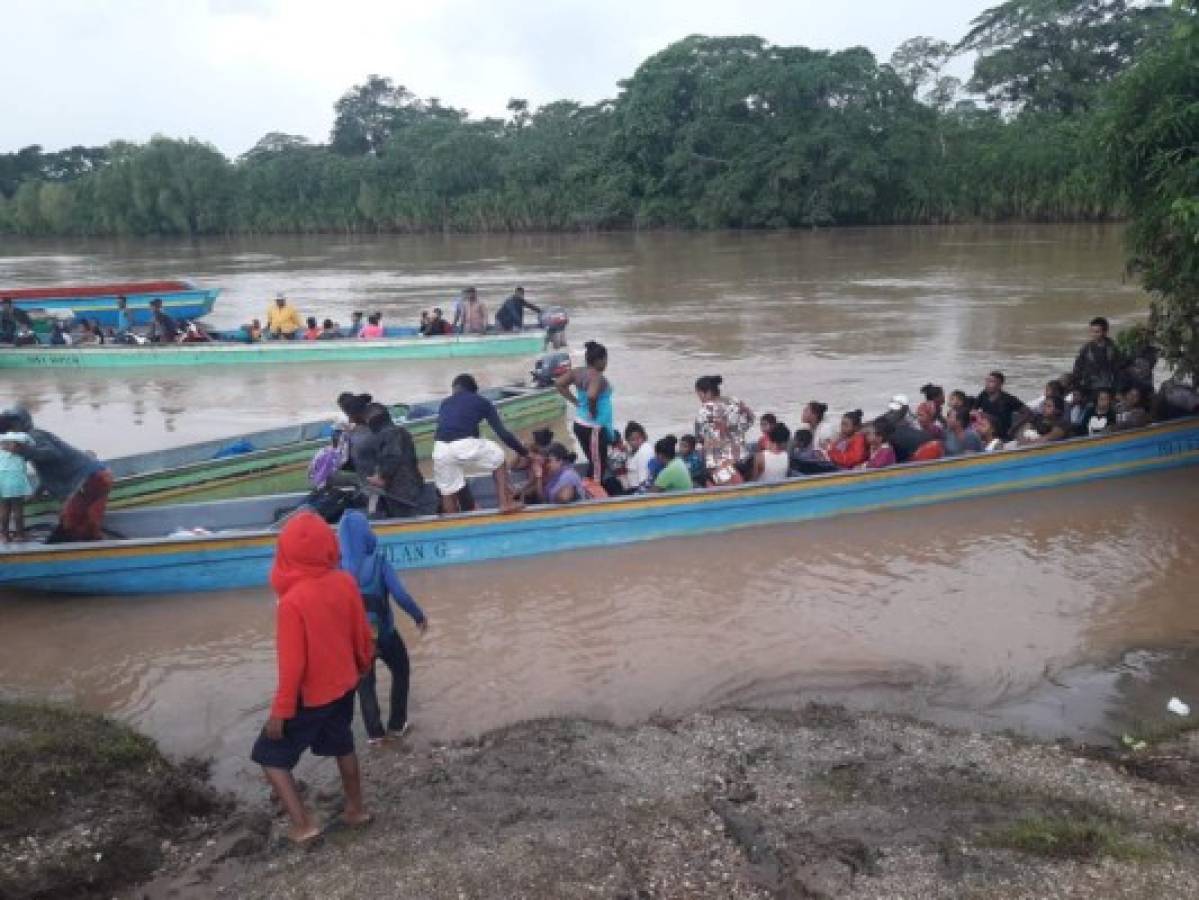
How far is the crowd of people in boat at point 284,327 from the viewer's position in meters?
16.3

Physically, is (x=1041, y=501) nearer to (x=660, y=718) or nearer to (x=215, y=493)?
(x=660, y=718)

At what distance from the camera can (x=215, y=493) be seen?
8883 millimetres

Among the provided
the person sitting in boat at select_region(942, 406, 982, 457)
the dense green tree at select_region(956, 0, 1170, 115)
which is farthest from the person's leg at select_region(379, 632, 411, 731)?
the dense green tree at select_region(956, 0, 1170, 115)

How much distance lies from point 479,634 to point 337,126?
7719cm

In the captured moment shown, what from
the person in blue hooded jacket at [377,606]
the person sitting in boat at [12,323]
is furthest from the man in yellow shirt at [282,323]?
the person in blue hooded jacket at [377,606]

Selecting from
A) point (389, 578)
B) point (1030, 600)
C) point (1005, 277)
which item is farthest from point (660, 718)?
point (1005, 277)

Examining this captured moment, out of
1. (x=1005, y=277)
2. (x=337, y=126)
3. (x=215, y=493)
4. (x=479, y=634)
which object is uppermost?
(x=337, y=126)

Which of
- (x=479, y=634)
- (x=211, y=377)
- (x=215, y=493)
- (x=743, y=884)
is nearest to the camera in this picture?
(x=743, y=884)

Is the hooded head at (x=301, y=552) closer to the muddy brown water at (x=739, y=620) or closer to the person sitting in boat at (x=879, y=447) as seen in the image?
the muddy brown water at (x=739, y=620)

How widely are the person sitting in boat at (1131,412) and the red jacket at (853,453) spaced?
246 centimetres

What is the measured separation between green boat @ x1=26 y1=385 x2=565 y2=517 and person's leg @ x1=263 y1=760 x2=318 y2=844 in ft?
17.1

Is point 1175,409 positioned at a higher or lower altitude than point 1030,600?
higher

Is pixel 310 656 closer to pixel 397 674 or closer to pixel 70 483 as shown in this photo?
pixel 397 674

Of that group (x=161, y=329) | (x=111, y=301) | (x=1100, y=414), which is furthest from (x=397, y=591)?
(x=111, y=301)
